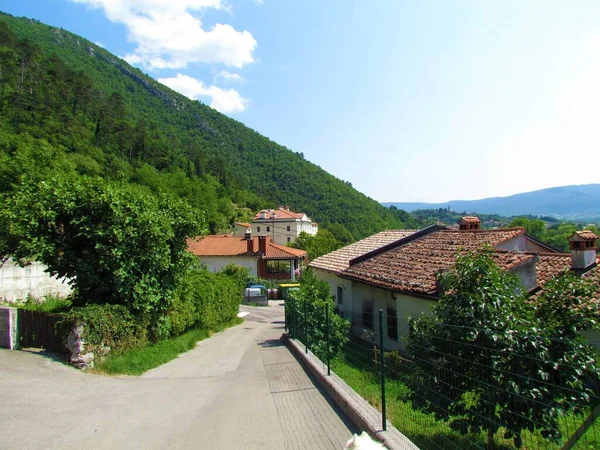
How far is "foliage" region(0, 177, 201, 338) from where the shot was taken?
37.1 ft

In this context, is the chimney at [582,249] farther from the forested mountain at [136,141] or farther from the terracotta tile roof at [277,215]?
the terracotta tile roof at [277,215]

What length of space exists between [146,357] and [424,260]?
10.8 metres

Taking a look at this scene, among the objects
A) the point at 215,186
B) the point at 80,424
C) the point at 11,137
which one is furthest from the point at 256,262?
the point at 215,186

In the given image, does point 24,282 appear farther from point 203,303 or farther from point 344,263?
point 344,263

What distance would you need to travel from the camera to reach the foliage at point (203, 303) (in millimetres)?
15227

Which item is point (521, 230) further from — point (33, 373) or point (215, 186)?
point (215, 186)

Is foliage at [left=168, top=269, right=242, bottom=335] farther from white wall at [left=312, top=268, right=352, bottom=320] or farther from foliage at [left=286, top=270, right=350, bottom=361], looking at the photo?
white wall at [left=312, top=268, right=352, bottom=320]

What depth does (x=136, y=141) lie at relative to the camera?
92.1 metres

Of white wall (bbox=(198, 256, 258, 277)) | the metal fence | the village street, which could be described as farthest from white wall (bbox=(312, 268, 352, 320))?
white wall (bbox=(198, 256, 258, 277))

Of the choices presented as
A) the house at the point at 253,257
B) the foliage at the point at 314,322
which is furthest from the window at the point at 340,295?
the house at the point at 253,257

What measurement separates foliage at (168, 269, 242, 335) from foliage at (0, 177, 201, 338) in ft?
7.76

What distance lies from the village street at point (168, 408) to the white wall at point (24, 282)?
828 centimetres

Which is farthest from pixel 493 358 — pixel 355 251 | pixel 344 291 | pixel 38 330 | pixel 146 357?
pixel 355 251

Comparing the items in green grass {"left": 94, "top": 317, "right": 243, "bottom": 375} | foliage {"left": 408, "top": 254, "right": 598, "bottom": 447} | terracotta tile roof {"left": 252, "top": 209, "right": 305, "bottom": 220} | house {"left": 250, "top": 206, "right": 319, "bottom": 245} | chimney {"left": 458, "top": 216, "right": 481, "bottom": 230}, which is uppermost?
terracotta tile roof {"left": 252, "top": 209, "right": 305, "bottom": 220}
